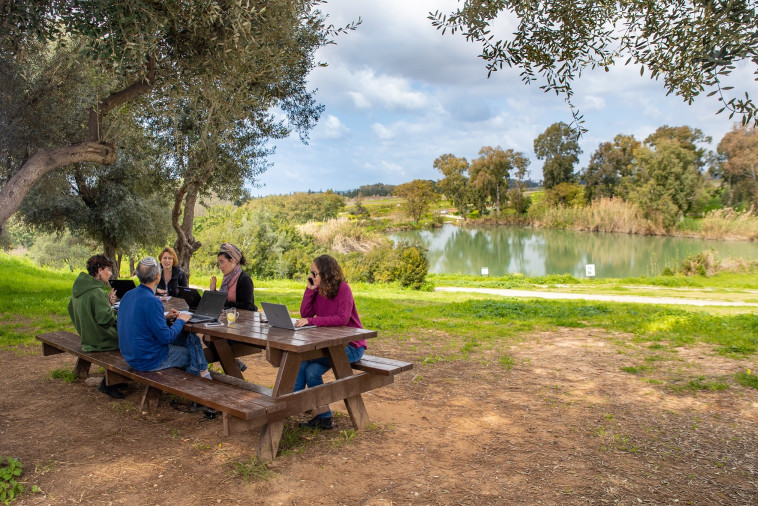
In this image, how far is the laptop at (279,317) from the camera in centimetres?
434

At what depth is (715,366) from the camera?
6.39 meters

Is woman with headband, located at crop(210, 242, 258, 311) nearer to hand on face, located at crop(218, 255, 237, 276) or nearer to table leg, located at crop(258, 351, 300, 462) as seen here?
hand on face, located at crop(218, 255, 237, 276)

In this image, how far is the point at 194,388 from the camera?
13.4 feet

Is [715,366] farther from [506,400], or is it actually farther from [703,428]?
[506,400]

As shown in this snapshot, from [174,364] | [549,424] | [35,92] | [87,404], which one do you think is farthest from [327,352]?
[35,92]

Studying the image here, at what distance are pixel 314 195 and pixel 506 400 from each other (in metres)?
57.5

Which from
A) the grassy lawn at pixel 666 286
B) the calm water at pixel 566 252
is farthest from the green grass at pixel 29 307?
the grassy lawn at pixel 666 286

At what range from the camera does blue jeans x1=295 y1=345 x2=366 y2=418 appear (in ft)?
14.7

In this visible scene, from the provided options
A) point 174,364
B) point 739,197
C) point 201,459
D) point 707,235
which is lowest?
point 201,459

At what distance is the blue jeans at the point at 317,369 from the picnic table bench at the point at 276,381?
3.6 inches

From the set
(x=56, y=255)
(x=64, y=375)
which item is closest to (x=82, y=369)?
(x=64, y=375)

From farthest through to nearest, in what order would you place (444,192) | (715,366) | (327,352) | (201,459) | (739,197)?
(444,192), (739,197), (715,366), (327,352), (201,459)

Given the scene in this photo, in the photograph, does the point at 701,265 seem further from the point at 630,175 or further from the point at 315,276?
the point at 630,175

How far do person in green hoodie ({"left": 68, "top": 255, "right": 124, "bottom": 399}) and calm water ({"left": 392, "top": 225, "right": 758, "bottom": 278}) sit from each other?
1975 centimetres
